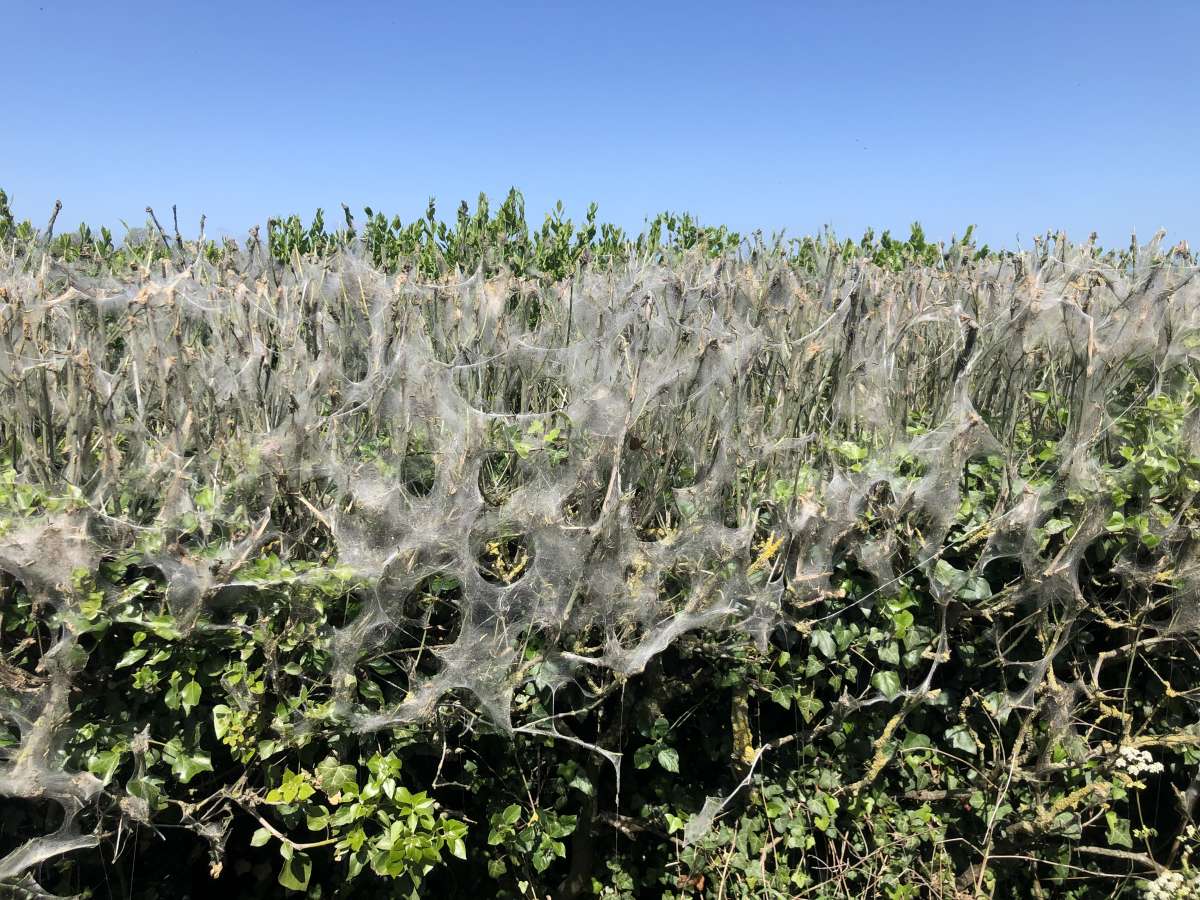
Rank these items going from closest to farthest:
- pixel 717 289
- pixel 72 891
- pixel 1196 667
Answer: pixel 72 891 < pixel 1196 667 < pixel 717 289

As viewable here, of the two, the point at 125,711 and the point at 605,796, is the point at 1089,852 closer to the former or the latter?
the point at 605,796

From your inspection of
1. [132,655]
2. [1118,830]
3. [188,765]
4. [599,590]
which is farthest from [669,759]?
[1118,830]

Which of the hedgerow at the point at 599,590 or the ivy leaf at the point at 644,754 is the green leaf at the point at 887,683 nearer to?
the hedgerow at the point at 599,590

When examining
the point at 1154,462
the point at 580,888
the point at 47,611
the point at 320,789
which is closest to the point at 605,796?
the point at 580,888

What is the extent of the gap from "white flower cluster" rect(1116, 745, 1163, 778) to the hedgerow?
51 mm

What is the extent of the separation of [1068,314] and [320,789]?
2522 millimetres

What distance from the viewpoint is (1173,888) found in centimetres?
276

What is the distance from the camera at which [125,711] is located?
84.2 inches

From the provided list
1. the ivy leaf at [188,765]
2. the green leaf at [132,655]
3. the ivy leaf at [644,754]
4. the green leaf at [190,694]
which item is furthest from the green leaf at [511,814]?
the green leaf at [132,655]

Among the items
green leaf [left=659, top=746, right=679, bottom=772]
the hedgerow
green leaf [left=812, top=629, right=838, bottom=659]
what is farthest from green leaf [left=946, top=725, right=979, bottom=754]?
green leaf [left=659, top=746, right=679, bottom=772]

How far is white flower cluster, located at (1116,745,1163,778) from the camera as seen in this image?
2701 millimetres

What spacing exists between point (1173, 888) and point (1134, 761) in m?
0.38

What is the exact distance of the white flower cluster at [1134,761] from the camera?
2701mm

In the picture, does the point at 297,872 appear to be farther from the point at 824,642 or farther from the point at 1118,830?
the point at 1118,830
